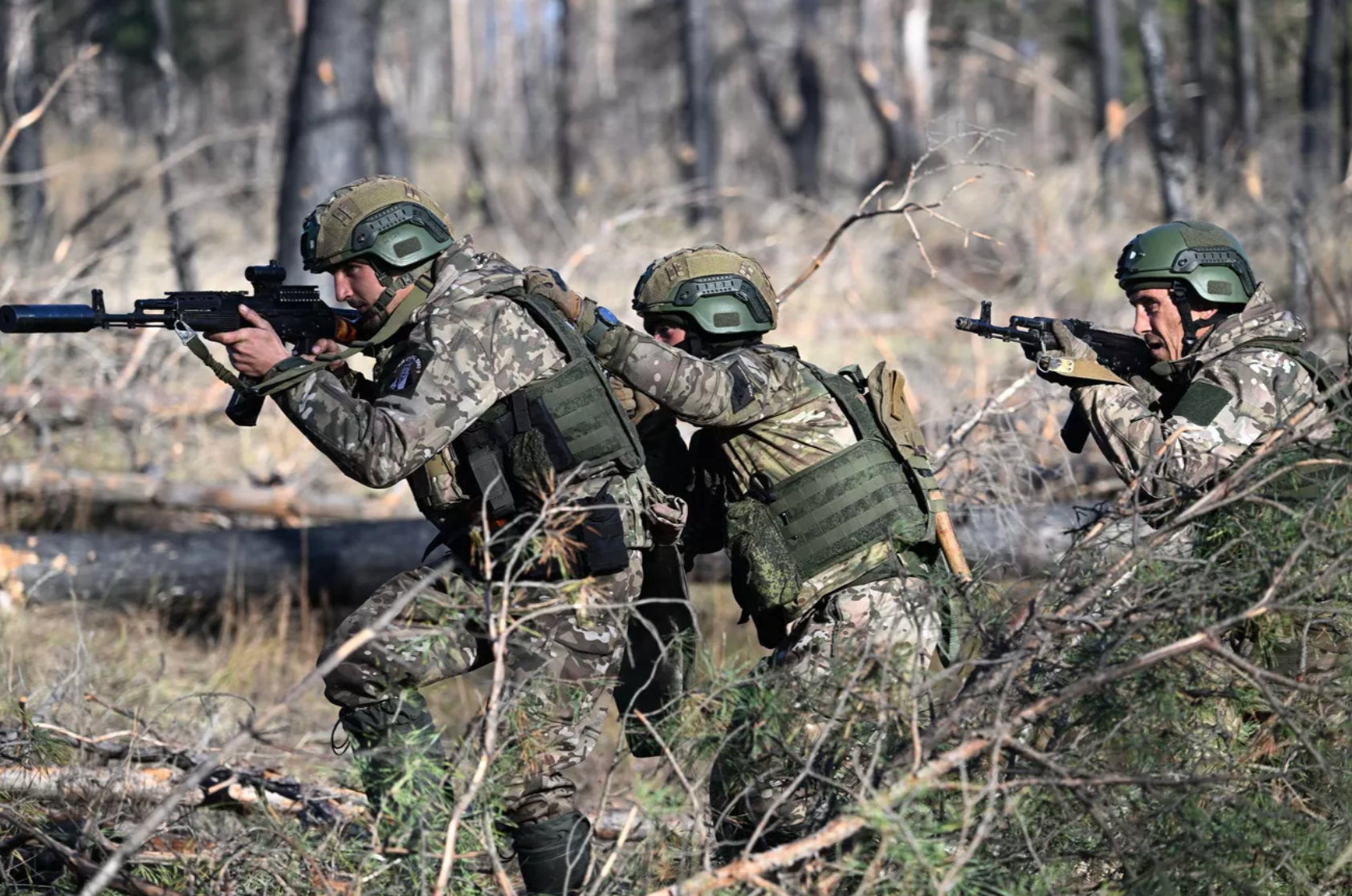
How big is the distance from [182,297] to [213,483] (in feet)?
12.9

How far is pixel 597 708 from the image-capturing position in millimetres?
3789

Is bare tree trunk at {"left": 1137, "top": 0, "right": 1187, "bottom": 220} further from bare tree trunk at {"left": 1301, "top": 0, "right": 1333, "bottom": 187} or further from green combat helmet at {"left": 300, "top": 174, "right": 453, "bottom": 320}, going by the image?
A: green combat helmet at {"left": 300, "top": 174, "right": 453, "bottom": 320}

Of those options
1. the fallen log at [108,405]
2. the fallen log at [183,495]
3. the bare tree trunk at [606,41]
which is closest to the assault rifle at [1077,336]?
the fallen log at [183,495]

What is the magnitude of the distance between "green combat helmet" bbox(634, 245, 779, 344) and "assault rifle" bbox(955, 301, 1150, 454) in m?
0.60

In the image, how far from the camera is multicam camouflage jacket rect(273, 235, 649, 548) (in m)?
3.51

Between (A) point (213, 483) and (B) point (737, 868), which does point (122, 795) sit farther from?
(A) point (213, 483)

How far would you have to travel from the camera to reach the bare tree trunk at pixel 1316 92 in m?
14.6

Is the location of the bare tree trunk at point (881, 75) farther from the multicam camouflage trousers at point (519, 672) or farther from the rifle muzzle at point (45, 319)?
the rifle muzzle at point (45, 319)

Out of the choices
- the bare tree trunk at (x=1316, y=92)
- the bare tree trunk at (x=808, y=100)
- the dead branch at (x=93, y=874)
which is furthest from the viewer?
the bare tree trunk at (x=808, y=100)

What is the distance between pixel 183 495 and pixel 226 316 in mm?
3744

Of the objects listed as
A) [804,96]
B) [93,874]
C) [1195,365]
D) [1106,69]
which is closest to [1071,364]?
[1195,365]

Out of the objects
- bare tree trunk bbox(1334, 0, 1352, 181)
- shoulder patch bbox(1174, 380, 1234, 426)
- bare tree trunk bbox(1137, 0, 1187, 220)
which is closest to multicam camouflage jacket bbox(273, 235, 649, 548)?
shoulder patch bbox(1174, 380, 1234, 426)

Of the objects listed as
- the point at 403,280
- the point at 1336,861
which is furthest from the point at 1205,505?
the point at 403,280

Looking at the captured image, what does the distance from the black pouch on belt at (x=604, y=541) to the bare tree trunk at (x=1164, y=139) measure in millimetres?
9256
